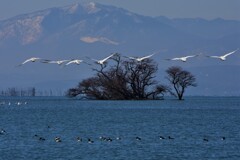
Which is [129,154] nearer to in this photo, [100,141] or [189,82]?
[100,141]

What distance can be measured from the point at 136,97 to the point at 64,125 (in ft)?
204

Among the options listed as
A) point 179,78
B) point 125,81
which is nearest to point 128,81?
point 125,81

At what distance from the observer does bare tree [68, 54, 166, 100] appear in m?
127

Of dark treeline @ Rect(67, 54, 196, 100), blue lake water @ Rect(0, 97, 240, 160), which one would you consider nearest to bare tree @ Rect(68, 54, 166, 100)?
dark treeline @ Rect(67, 54, 196, 100)

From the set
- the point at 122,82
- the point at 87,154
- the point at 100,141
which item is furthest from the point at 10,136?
the point at 122,82

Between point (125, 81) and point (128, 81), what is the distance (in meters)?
0.53

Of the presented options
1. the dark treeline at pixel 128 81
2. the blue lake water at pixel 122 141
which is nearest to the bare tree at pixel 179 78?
the dark treeline at pixel 128 81

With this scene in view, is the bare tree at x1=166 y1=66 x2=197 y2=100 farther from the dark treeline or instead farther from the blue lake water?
the blue lake water

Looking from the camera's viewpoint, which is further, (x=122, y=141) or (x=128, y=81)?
(x=128, y=81)

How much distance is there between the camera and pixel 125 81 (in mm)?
127688

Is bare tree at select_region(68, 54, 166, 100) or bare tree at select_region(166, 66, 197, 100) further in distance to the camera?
bare tree at select_region(166, 66, 197, 100)

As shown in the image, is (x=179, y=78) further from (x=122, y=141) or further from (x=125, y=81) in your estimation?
(x=122, y=141)

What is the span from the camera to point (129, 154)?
4603 cm

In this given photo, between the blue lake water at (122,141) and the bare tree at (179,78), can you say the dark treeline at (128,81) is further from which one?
the blue lake water at (122,141)
